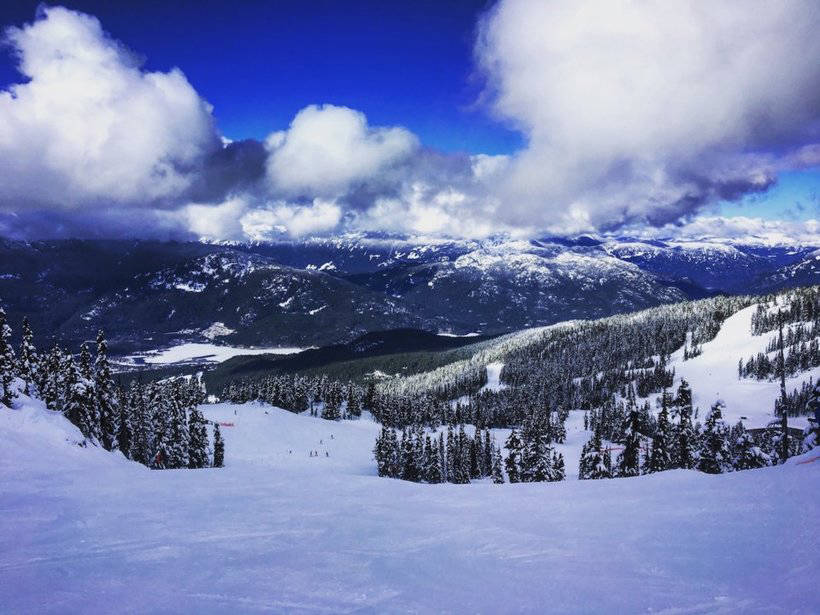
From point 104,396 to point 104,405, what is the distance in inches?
50.9

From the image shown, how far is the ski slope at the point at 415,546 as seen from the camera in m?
9.16

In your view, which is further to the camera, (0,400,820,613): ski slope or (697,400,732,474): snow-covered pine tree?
(697,400,732,474): snow-covered pine tree

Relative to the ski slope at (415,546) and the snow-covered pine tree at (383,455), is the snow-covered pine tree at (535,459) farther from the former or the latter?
the ski slope at (415,546)

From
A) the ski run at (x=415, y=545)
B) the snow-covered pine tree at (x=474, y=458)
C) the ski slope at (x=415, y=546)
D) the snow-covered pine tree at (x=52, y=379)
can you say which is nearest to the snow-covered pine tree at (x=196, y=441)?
the snow-covered pine tree at (x=52, y=379)

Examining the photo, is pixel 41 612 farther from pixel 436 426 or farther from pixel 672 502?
pixel 436 426

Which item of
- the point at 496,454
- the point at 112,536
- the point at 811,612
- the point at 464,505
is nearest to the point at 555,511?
the point at 464,505

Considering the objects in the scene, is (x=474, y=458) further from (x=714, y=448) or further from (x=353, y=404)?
(x=353, y=404)

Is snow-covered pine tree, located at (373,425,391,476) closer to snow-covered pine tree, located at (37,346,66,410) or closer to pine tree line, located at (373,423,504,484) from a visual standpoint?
pine tree line, located at (373,423,504,484)

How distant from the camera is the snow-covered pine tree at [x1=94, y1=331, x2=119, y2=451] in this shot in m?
63.3

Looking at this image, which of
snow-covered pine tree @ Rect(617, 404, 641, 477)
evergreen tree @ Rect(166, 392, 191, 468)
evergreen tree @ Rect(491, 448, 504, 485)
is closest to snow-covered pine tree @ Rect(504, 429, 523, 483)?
evergreen tree @ Rect(491, 448, 504, 485)

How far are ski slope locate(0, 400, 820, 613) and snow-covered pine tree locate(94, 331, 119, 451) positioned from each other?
149 ft

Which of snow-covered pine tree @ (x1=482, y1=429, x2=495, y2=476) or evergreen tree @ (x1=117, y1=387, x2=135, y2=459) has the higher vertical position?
evergreen tree @ (x1=117, y1=387, x2=135, y2=459)

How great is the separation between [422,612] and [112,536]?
10.5 metres

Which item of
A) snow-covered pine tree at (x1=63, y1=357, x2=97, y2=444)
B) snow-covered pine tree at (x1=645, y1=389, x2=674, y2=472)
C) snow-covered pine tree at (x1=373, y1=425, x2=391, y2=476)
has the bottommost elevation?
snow-covered pine tree at (x1=373, y1=425, x2=391, y2=476)
